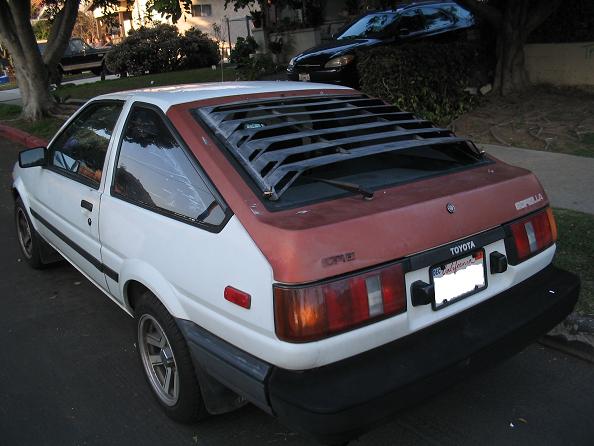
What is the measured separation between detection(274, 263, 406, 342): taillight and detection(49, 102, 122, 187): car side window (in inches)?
69.7

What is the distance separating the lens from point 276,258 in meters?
2.21

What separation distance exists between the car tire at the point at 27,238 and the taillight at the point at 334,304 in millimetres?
3272

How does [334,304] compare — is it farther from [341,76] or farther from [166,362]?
[341,76]

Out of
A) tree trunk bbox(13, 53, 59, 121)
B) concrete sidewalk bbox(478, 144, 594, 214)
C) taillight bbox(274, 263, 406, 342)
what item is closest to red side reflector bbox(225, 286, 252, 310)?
taillight bbox(274, 263, 406, 342)

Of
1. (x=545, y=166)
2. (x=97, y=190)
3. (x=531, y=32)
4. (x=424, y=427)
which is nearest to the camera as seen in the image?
(x=424, y=427)

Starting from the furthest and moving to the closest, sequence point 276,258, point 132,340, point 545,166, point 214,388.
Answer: point 545,166
point 132,340
point 214,388
point 276,258

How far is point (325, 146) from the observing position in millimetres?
2809

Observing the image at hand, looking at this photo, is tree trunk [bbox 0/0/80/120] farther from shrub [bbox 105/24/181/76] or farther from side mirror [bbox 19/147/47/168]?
shrub [bbox 105/24/181/76]

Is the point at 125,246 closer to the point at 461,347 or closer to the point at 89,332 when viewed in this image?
the point at 89,332

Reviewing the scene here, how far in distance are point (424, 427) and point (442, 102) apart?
7.25 m

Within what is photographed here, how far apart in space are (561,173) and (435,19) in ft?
19.0

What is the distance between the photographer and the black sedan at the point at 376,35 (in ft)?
33.3

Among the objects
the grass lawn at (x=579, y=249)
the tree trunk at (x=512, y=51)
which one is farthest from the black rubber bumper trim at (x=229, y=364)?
the tree trunk at (x=512, y=51)

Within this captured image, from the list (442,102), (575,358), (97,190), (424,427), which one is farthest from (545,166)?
(97,190)
